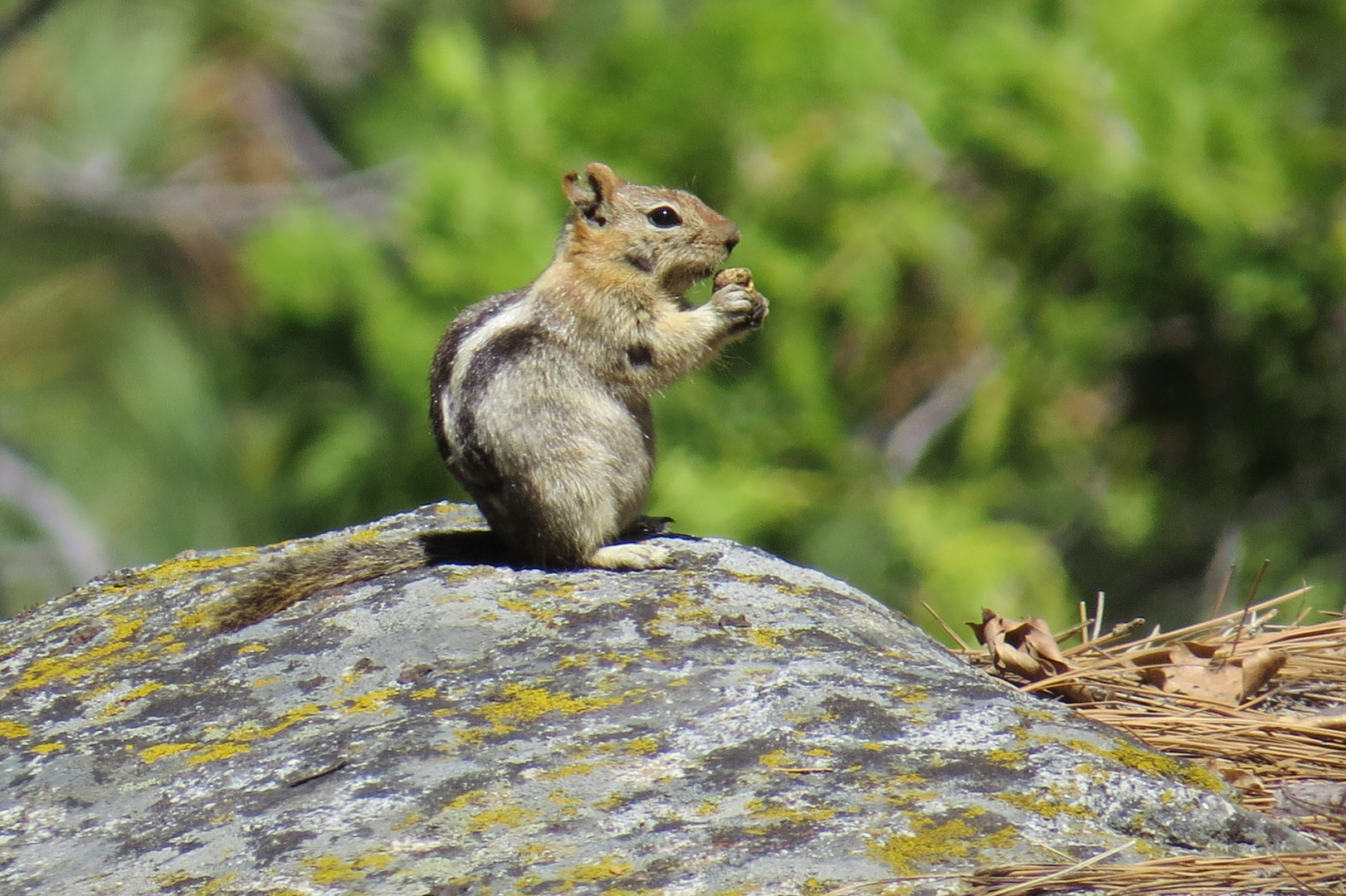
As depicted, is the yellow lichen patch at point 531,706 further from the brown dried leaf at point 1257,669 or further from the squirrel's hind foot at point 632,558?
the brown dried leaf at point 1257,669

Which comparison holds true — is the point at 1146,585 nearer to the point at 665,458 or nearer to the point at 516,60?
the point at 665,458

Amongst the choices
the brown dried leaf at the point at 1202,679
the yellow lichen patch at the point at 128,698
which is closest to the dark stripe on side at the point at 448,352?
the yellow lichen patch at the point at 128,698

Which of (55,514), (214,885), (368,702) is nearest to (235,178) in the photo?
(55,514)

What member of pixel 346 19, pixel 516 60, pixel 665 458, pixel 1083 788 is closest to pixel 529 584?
pixel 1083 788

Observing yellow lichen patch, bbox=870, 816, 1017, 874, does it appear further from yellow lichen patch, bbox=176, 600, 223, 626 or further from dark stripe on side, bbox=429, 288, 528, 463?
dark stripe on side, bbox=429, 288, 528, 463

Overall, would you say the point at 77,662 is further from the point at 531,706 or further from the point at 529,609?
the point at 531,706

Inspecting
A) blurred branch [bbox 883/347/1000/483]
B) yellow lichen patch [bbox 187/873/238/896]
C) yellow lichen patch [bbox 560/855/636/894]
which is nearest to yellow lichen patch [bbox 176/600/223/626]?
yellow lichen patch [bbox 187/873/238/896]
